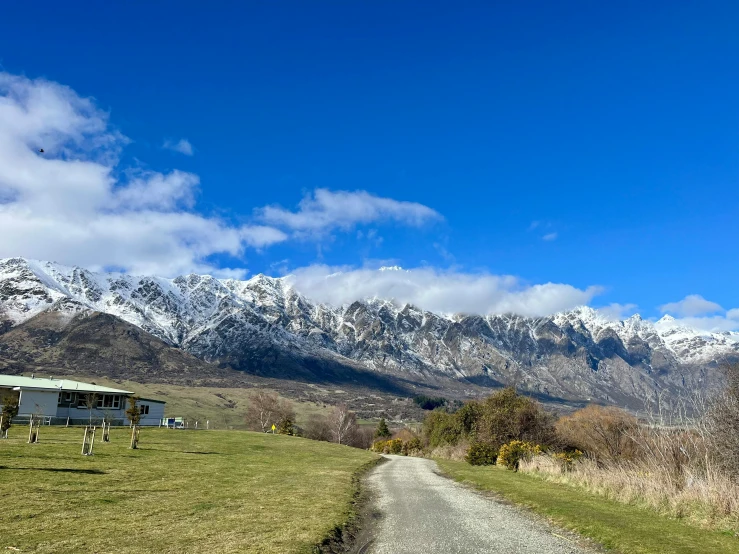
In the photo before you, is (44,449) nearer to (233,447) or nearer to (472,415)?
(233,447)

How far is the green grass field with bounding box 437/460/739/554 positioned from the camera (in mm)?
12359

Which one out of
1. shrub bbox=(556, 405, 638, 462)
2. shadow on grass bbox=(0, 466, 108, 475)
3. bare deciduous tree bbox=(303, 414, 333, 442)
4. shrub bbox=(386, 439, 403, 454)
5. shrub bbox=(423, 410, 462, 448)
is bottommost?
bare deciduous tree bbox=(303, 414, 333, 442)

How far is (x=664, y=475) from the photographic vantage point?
65.9ft

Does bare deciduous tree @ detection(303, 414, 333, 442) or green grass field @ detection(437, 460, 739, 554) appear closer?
green grass field @ detection(437, 460, 739, 554)

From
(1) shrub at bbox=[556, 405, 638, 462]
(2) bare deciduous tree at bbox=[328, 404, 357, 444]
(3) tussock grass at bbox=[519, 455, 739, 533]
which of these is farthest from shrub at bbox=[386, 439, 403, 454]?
(3) tussock grass at bbox=[519, 455, 739, 533]

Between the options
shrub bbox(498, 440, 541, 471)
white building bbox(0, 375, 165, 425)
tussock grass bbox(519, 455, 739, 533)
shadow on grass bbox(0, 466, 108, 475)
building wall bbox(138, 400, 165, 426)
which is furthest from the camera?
building wall bbox(138, 400, 165, 426)

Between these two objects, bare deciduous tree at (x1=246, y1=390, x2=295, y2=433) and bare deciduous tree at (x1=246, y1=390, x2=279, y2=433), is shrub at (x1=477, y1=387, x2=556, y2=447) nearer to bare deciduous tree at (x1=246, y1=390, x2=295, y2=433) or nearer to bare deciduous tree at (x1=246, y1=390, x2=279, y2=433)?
bare deciduous tree at (x1=246, y1=390, x2=295, y2=433)

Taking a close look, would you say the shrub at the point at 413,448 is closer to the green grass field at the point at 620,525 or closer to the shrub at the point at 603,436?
the shrub at the point at 603,436

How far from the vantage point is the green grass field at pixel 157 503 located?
1200 centimetres

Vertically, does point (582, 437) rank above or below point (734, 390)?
below

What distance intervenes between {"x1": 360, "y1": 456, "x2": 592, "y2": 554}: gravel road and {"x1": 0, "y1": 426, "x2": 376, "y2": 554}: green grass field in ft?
5.81

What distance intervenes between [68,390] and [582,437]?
57821 millimetres

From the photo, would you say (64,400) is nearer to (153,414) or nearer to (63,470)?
(153,414)

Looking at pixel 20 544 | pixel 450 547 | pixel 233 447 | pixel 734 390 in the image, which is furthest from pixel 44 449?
pixel 734 390
